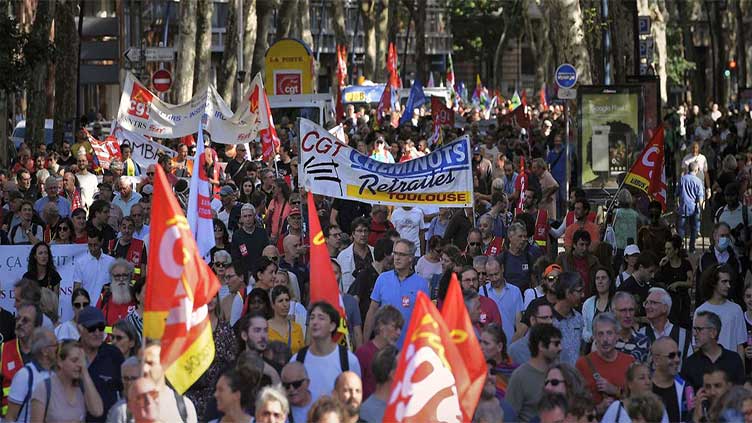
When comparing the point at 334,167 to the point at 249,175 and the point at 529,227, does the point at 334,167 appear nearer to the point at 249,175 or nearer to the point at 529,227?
the point at 529,227

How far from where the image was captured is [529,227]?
1560 centimetres

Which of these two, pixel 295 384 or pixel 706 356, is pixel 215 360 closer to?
pixel 295 384

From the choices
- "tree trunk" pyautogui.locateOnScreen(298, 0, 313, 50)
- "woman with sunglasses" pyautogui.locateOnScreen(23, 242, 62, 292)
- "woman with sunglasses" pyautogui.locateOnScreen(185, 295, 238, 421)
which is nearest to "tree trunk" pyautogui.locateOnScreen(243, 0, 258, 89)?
"tree trunk" pyautogui.locateOnScreen(298, 0, 313, 50)

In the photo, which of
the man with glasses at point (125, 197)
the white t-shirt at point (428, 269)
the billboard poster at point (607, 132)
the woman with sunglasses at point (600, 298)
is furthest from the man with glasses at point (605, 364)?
the billboard poster at point (607, 132)

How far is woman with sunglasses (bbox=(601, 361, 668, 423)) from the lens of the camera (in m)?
8.44

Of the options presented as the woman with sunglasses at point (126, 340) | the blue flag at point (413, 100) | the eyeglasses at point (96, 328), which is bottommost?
the woman with sunglasses at point (126, 340)

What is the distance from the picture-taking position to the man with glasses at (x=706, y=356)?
983 centimetres

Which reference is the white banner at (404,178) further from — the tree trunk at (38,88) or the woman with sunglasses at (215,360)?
the tree trunk at (38,88)

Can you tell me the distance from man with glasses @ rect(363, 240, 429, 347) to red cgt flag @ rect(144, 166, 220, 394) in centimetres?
334

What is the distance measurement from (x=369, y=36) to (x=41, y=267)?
4820 cm

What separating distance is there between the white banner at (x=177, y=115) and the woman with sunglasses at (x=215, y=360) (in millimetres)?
14282

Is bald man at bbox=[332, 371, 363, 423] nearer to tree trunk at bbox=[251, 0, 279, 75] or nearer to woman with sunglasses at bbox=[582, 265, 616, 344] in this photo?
woman with sunglasses at bbox=[582, 265, 616, 344]

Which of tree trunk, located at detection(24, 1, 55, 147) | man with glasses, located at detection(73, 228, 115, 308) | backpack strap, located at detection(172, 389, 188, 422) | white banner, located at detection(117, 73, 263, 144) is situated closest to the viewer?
backpack strap, located at detection(172, 389, 188, 422)

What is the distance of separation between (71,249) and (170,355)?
5.51 metres
